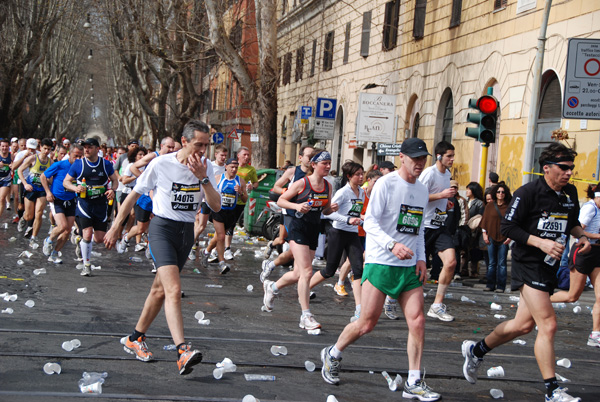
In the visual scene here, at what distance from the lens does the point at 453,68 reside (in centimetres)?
2133

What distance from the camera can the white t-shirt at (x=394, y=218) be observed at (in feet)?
18.6

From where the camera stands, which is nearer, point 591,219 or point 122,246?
point 591,219

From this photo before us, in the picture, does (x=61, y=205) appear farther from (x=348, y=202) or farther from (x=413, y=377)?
(x=413, y=377)

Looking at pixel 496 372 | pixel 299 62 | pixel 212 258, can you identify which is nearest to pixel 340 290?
pixel 212 258

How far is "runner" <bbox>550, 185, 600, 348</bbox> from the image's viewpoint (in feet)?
25.7

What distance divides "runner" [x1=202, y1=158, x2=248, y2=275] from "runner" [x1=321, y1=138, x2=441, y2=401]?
6588 mm

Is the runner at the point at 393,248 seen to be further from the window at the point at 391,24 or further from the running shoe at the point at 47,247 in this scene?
the window at the point at 391,24

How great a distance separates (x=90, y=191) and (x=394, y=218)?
20.0 ft

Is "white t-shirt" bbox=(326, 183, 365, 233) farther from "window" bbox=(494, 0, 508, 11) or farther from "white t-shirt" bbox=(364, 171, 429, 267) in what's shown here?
"window" bbox=(494, 0, 508, 11)

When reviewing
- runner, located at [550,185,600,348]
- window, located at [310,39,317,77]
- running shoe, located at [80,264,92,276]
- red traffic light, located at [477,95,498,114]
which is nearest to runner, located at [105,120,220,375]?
runner, located at [550,185,600,348]

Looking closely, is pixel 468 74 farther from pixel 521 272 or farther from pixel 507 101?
pixel 521 272

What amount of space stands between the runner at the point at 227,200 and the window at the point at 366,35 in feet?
56.2

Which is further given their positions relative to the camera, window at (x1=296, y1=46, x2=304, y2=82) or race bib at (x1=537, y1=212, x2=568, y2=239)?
window at (x1=296, y1=46, x2=304, y2=82)

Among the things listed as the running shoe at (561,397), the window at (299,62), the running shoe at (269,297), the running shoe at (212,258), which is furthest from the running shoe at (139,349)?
the window at (299,62)
